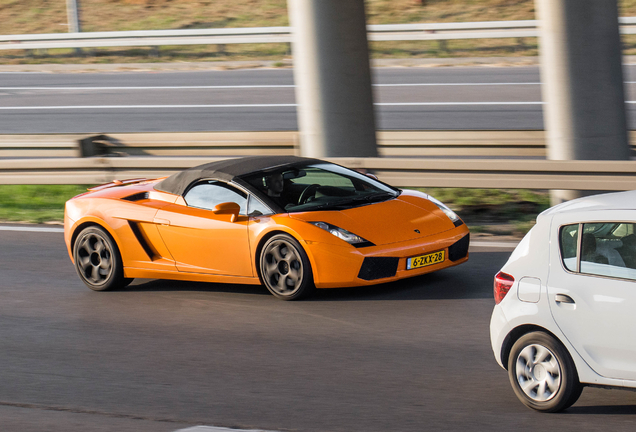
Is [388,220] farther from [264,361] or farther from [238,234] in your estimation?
[264,361]

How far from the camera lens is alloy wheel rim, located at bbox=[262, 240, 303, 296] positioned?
8016 millimetres

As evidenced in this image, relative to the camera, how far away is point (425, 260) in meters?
8.02

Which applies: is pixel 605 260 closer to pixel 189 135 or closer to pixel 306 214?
pixel 306 214

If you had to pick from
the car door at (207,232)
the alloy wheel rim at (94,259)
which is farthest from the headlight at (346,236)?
the alloy wheel rim at (94,259)

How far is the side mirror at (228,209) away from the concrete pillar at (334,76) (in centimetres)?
332

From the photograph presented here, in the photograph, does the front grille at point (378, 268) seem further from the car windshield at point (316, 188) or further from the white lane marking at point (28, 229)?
the white lane marking at point (28, 229)

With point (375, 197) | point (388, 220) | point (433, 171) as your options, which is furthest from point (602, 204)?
point (433, 171)

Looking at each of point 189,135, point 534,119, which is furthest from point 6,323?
point 534,119

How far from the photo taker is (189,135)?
540 inches

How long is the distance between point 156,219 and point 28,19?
2914cm

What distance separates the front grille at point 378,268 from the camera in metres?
7.80

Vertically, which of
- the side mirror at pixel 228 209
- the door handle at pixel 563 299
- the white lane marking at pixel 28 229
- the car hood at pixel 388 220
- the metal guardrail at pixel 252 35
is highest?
the metal guardrail at pixel 252 35

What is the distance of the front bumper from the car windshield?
591 mm

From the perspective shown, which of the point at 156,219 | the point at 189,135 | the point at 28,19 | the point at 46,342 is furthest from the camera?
the point at 28,19
